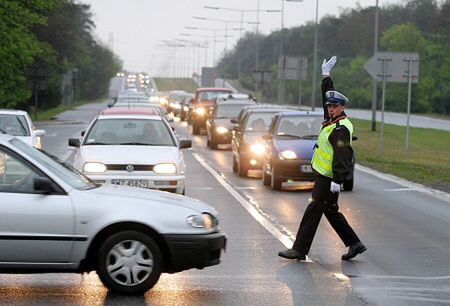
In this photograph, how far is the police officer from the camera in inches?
454

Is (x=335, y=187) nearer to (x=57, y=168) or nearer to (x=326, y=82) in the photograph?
(x=326, y=82)

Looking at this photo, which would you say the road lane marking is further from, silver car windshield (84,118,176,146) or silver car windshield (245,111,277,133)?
silver car windshield (84,118,176,146)

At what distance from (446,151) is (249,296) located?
30373mm

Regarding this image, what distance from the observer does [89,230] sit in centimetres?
930

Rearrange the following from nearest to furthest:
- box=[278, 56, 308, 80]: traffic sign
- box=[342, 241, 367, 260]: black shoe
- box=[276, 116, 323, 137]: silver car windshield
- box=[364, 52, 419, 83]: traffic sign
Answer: box=[342, 241, 367, 260]: black shoe < box=[276, 116, 323, 137]: silver car windshield < box=[364, 52, 419, 83]: traffic sign < box=[278, 56, 308, 80]: traffic sign

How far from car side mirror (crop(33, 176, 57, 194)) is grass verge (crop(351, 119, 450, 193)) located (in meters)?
13.9

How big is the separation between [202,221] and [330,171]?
2469 mm

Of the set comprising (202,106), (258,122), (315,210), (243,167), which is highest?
(315,210)

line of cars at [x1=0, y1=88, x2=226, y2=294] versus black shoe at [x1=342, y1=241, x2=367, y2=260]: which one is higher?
line of cars at [x1=0, y1=88, x2=226, y2=294]

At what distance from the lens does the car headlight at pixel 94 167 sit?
51.8ft

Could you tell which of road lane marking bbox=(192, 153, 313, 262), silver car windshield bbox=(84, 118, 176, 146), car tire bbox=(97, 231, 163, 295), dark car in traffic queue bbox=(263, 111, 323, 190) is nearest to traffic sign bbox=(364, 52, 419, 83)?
road lane marking bbox=(192, 153, 313, 262)

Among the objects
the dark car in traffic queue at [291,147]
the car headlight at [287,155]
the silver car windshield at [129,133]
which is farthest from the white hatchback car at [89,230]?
the car headlight at [287,155]

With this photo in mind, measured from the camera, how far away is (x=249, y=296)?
31.3 feet

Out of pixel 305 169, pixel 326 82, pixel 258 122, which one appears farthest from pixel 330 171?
pixel 258 122
